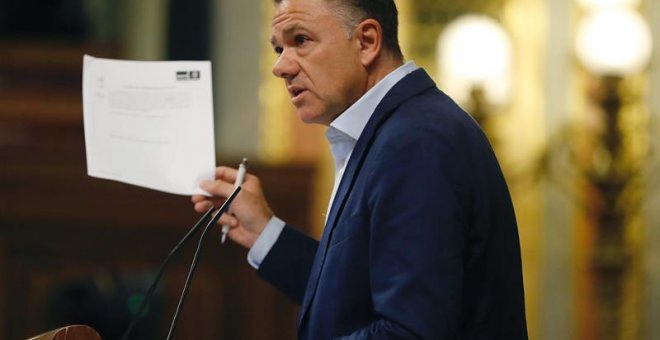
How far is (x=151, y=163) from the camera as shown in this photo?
2117mm

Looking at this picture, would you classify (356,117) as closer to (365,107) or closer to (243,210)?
(365,107)

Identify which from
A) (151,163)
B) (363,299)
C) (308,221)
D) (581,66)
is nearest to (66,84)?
(308,221)

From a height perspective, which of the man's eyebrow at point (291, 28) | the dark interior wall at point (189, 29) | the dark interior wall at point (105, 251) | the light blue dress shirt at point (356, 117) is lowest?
the dark interior wall at point (105, 251)

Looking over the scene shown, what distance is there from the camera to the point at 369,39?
185 centimetres

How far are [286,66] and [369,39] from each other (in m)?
0.12

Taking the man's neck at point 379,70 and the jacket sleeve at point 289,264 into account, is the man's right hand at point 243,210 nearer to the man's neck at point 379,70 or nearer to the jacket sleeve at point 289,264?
the jacket sleeve at point 289,264

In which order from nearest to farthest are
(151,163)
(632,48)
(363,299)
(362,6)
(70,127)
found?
(363,299) < (362,6) < (151,163) < (632,48) < (70,127)

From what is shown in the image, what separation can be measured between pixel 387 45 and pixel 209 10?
407 cm

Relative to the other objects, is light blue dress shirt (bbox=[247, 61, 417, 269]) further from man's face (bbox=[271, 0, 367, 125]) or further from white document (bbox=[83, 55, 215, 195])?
white document (bbox=[83, 55, 215, 195])

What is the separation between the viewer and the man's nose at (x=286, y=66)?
1872 mm

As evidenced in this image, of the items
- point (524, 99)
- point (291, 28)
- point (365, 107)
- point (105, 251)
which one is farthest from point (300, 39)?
point (524, 99)

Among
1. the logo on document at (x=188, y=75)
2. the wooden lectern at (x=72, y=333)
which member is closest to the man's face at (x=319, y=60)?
the logo on document at (x=188, y=75)

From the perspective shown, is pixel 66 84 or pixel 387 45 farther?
pixel 66 84

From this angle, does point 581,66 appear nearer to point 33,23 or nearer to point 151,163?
point 33,23
